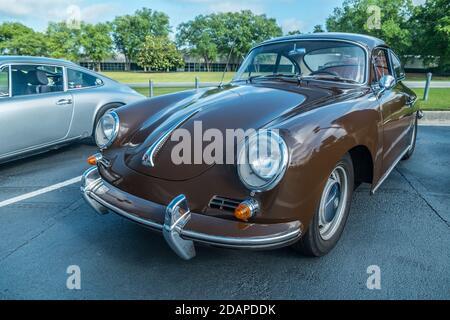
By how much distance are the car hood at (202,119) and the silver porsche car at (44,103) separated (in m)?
2.38

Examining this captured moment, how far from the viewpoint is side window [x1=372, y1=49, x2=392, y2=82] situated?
3454 millimetres

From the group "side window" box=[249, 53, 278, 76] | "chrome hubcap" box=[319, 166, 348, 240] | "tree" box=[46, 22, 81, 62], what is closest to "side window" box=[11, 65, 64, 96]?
"side window" box=[249, 53, 278, 76]

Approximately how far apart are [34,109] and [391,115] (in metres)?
4.12

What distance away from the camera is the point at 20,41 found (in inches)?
1943

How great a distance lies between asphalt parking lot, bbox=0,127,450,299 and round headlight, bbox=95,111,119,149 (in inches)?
27.2

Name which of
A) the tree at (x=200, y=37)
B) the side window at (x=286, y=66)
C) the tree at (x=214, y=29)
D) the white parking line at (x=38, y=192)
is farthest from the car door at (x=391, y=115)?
the tree at (x=200, y=37)

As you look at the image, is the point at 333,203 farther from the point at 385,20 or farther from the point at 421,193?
the point at 385,20

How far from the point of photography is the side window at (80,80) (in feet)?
17.4

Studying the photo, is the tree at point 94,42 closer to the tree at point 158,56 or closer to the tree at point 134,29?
the tree at point 158,56

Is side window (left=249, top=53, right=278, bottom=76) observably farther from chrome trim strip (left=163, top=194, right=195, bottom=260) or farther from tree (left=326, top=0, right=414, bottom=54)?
tree (left=326, top=0, right=414, bottom=54)
